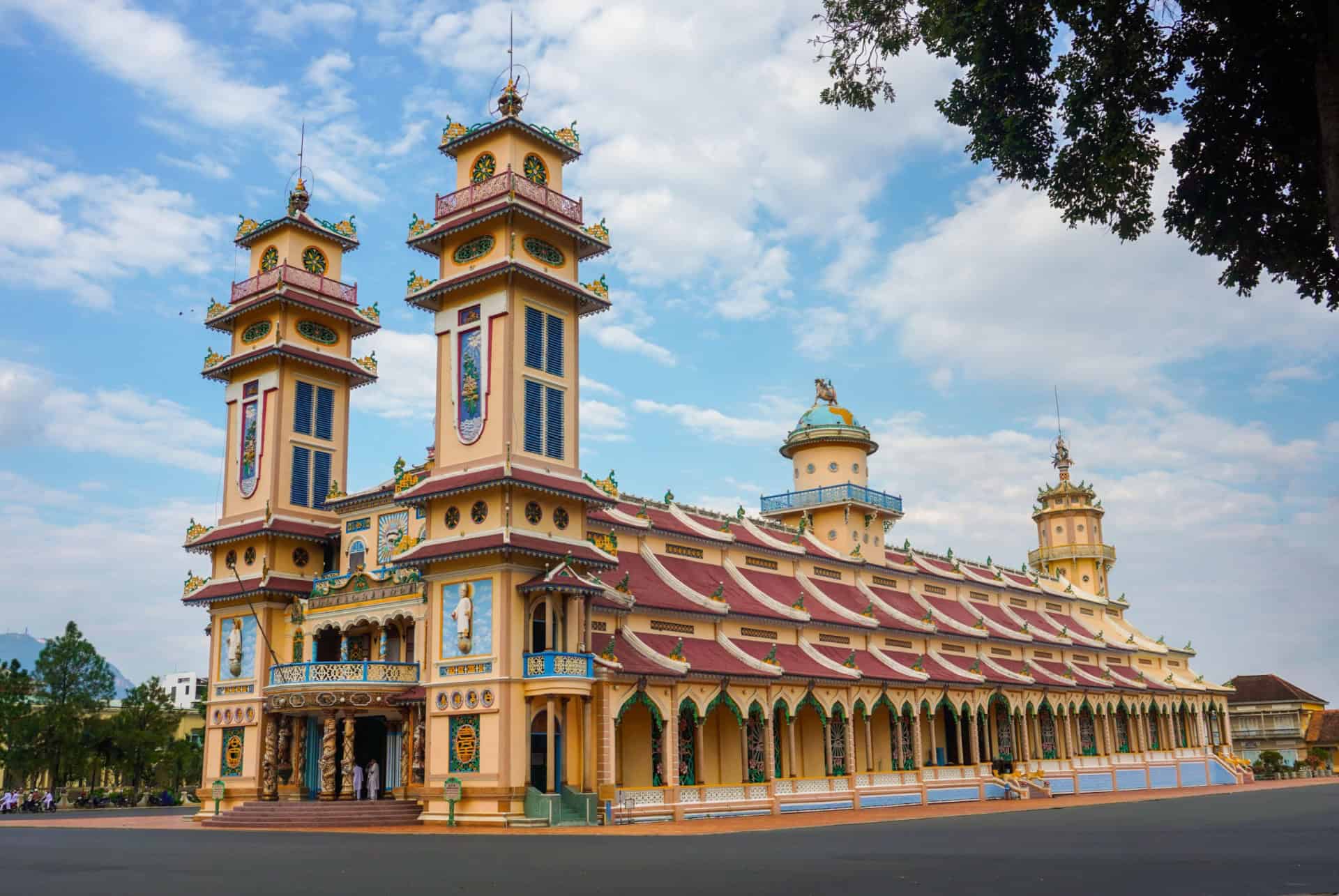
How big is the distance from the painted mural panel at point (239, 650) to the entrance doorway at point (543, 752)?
12263mm

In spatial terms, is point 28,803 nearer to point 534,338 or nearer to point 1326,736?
point 534,338

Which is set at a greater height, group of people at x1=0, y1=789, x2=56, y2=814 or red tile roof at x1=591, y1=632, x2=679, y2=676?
red tile roof at x1=591, y1=632, x2=679, y2=676

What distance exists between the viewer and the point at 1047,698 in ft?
184

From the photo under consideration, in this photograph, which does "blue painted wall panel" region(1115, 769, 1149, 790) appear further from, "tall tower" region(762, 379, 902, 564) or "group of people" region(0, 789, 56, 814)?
"group of people" region(0, 789, 56, 814)

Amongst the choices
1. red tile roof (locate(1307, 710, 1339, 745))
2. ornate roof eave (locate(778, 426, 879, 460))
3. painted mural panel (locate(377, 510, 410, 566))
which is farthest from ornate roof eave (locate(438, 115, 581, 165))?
→ red tile roof (locate(1307, 710, 1339, 745))

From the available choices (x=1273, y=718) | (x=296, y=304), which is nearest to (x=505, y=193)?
(x=296, y=304)

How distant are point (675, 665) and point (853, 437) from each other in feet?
86.9

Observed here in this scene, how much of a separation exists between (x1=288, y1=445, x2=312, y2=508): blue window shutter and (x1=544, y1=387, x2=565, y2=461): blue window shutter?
11.9 m

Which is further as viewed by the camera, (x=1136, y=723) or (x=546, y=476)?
(x=1136, y=723)

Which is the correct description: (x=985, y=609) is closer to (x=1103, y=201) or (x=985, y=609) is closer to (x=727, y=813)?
(x=727, y=813)

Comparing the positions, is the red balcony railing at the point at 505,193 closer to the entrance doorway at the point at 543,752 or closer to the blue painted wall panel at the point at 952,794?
the entrance doorway at the point at 543,752

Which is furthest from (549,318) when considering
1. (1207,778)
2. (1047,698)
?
(1207,778)

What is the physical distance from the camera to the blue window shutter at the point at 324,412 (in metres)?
43.9

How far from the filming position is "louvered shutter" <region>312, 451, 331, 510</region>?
1690 inches
